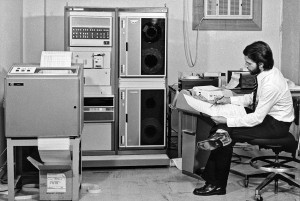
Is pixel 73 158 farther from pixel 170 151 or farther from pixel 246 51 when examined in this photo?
pixel 170 151

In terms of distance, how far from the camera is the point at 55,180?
13.4 feet

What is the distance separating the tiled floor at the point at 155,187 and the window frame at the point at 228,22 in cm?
179

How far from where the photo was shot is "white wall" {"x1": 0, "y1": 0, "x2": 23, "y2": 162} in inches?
181

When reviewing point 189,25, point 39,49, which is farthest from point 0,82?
point 189,25

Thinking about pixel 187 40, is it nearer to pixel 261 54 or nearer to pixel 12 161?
pixel 261 54

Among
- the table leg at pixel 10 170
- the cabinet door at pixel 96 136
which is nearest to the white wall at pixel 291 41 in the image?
the cabinet door at pixel 96 136

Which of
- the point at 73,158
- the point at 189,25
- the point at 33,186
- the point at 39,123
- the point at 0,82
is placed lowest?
the point at 33,186

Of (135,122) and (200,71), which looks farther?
(200,71)

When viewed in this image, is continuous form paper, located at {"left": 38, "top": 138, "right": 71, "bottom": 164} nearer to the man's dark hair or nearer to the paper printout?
the paper printout

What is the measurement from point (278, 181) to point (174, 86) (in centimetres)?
169

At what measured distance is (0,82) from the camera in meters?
4.60

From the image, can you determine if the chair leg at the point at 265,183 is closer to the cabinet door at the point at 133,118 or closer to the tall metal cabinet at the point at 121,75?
the tall metal cabinet at the point at 121,75

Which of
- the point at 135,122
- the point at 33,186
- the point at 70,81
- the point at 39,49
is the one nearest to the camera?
the point at 70,81

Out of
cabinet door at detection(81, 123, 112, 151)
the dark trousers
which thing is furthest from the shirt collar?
cabinet door at detection(81, 123, 112, 151)
